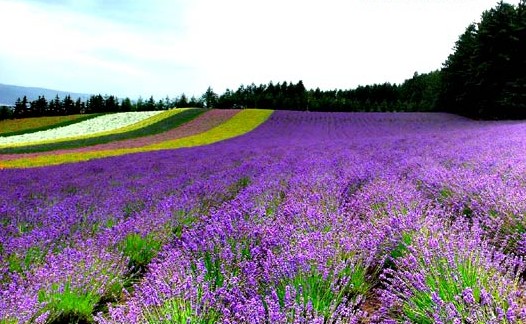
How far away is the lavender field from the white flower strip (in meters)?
27.3

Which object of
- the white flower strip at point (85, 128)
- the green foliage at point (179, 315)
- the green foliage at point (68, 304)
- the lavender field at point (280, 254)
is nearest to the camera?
A: the green foliage at point (179, 315)

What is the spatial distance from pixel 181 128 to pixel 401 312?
29.3 meters

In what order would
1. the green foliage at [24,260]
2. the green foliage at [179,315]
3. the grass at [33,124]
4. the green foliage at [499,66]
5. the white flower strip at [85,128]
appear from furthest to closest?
the grass at [33,124] → the white flower strip at [85,128] → the green foliage at [499,66] → the green foliage at [24,260] → the green foliage at [179,315]

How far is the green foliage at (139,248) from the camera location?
3645 mm

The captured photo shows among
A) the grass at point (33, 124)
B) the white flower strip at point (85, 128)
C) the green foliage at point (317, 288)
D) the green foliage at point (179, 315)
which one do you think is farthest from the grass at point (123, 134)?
the green foliage at point (317, 288)

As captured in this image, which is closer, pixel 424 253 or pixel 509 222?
pixel 424 253

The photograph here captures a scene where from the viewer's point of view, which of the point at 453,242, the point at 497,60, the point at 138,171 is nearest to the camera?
the point at 453,242

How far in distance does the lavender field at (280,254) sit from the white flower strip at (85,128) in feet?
89.6

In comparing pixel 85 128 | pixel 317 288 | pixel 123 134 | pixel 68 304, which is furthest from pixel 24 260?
pixel 85 128

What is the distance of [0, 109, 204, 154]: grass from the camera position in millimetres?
21391

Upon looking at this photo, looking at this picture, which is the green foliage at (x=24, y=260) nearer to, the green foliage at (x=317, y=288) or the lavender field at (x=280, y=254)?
the lavender field at (x=280, y=254)

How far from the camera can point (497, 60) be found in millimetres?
28781

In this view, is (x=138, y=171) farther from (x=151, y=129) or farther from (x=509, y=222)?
(x=151, y=129)

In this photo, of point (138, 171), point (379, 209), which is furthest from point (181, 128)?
point (379, 209)
